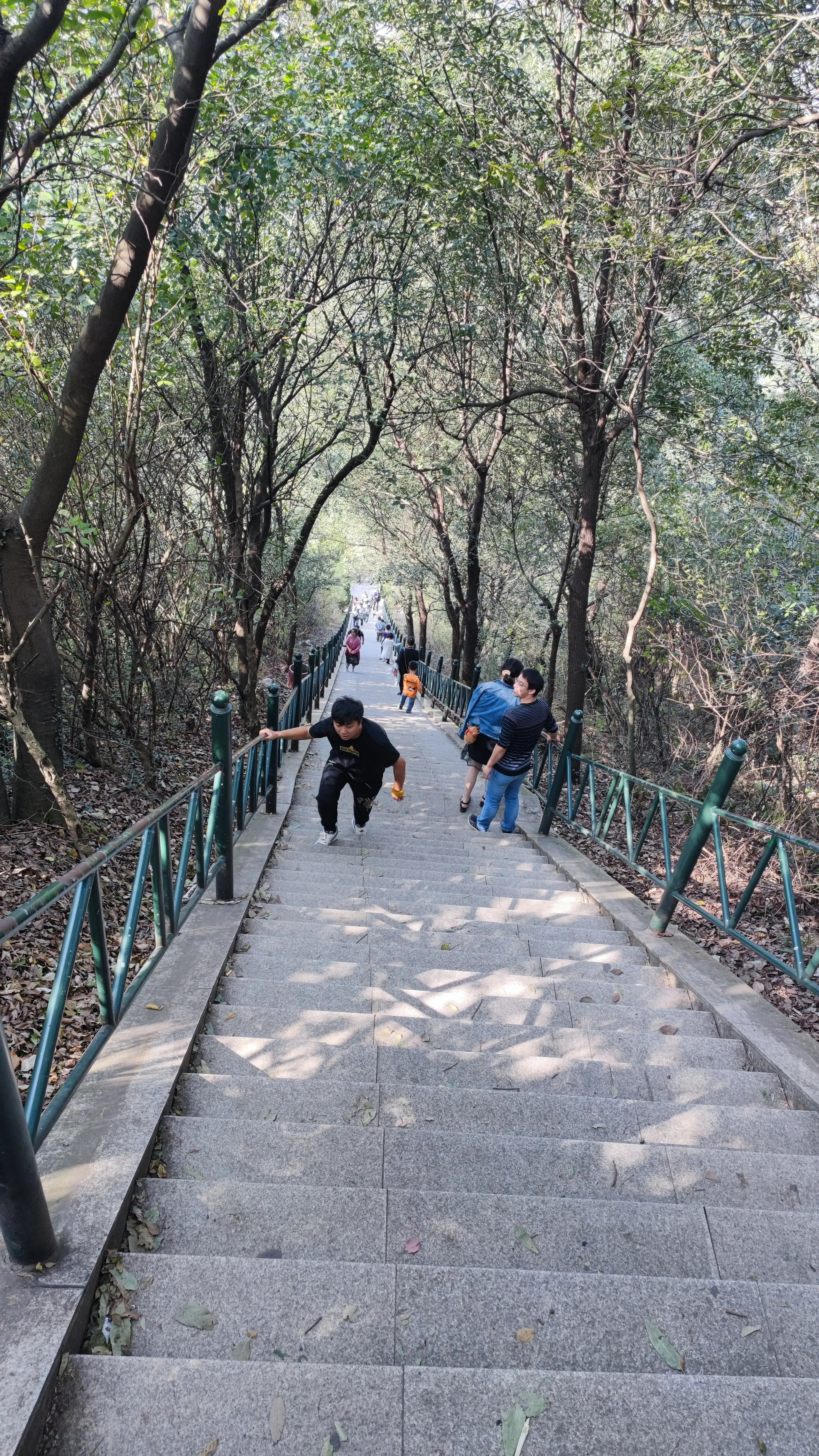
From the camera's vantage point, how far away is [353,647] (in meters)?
25.3

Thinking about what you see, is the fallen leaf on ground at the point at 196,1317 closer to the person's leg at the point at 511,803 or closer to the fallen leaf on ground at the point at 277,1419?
A: the fallen leaf on ground at the point at 277,1419

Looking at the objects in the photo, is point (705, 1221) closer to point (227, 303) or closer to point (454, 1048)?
point (454, 1048)

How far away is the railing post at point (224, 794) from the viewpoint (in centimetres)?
417

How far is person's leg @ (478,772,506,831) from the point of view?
6.92 m

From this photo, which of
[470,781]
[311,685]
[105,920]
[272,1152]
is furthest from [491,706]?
[311,685]

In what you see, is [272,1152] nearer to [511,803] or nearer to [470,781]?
[511,803]

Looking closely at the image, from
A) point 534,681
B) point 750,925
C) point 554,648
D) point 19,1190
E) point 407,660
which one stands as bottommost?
point 750,925

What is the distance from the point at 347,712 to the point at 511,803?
248cm

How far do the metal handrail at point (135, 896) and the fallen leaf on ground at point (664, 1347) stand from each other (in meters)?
1.64

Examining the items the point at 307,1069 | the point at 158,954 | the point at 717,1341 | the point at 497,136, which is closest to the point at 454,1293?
the point at 717,1341

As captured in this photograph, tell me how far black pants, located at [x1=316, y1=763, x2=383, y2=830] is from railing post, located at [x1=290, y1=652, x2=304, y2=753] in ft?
11.5

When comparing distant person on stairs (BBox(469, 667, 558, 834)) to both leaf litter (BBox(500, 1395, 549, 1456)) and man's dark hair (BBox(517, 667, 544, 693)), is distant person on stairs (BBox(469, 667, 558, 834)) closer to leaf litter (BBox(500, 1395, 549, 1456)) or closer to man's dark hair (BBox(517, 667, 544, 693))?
man's dark hair (BBox(517, 667, 544, 693))

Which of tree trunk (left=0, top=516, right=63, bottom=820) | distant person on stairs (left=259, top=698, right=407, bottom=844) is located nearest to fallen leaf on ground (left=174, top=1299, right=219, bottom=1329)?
distant person on stairs (left=259, top=698, right=407, bottom=844)

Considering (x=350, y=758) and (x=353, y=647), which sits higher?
(x=353, y=647)
